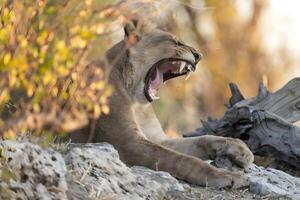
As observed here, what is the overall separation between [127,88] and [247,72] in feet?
37.0

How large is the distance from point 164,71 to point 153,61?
0.35ft

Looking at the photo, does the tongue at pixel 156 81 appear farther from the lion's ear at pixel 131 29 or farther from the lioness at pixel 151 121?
the lion's ear at pixel 131 29

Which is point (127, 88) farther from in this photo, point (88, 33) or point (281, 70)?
point (281, 70)

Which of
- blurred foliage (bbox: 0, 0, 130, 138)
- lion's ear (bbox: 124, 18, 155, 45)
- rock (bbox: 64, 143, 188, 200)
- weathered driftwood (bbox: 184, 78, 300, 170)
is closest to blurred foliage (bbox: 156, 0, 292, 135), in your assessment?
weathered driftwood (bbox: 184, 78, 300, 170)

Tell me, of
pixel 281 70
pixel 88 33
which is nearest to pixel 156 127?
pixel 88 33

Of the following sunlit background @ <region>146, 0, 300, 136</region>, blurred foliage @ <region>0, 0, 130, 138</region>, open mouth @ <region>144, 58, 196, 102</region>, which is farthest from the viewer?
sunlit background @ <region>146, 0, 300, 136</region>

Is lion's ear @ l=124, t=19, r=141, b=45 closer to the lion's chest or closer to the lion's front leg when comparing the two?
the lion's chest

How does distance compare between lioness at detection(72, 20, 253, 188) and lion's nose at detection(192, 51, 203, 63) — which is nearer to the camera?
lioness at detection(72, 20, 253, 188)

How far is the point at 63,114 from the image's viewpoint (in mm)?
3512

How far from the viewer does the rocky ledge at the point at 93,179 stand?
12.9 feet

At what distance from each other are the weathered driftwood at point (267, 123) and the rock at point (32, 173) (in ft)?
9.15

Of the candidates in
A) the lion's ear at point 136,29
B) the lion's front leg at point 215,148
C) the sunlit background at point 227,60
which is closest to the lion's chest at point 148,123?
the lion's front leg at point 215,148

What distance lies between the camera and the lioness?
16.9ft

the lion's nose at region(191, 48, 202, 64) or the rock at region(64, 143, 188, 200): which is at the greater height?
the lion's nose at region(191, 48, 202, 64)
